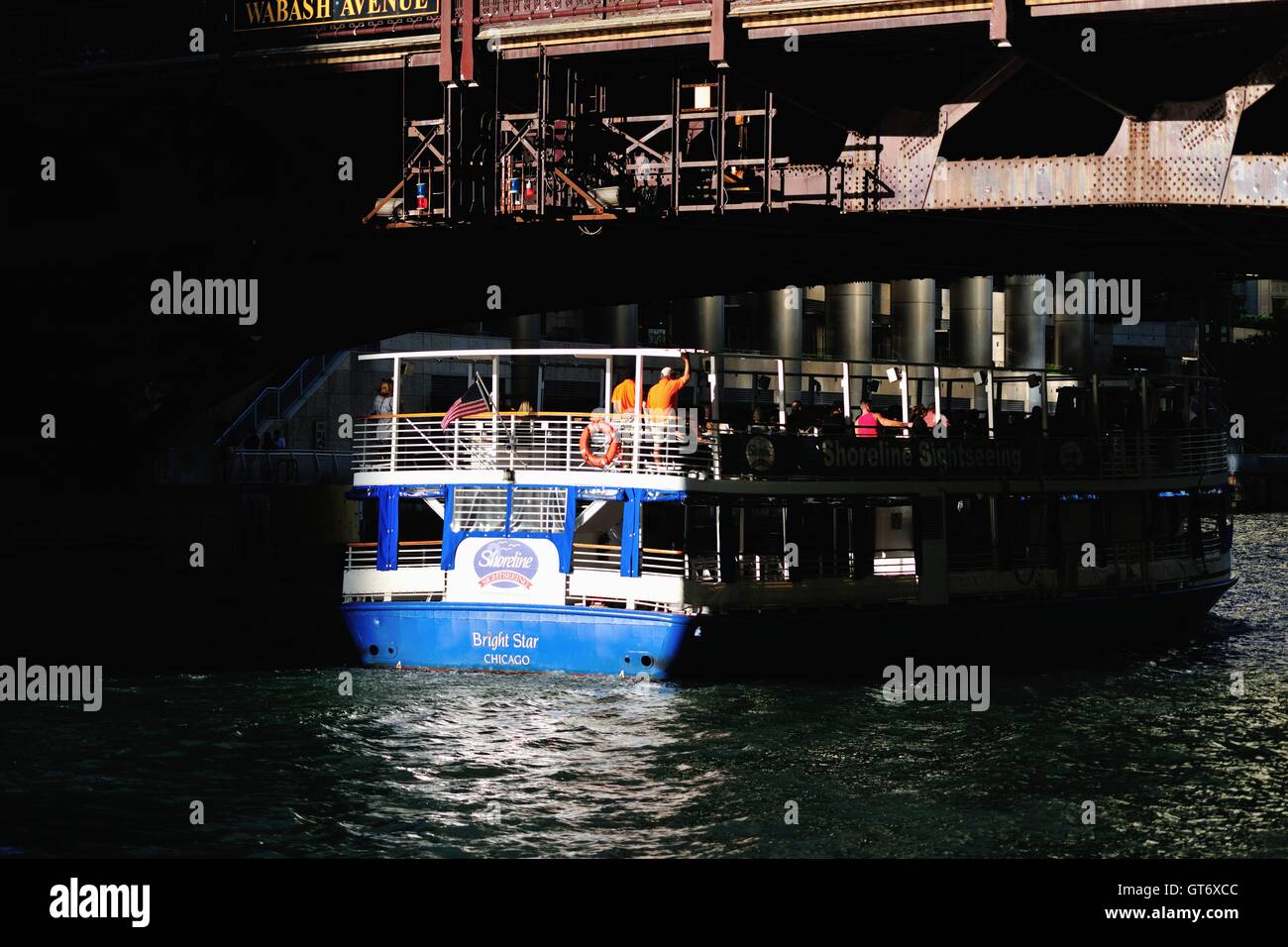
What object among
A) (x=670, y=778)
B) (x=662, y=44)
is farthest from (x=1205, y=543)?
(x=670, y=778)

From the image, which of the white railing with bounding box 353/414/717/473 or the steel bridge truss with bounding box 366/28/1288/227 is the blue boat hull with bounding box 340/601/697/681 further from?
the steel bridge truss with bounding box 366/28/1288/227

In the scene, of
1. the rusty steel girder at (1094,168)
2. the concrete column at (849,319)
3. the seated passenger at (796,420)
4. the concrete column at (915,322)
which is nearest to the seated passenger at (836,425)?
the seated passenger at (796,420)

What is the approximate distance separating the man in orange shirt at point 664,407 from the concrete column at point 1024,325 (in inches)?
2619

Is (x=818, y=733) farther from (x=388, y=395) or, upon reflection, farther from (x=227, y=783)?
(x=388, y=395)

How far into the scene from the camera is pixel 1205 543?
36.3 meters

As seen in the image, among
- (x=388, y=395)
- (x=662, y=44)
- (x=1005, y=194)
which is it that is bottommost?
(x=388, y=395)

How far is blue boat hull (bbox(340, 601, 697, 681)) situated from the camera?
85.7ft

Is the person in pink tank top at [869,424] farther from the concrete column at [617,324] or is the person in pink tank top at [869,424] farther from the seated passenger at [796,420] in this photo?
the concrete column at [617,324]

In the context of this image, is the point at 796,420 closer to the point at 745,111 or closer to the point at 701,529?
the point at 701,529

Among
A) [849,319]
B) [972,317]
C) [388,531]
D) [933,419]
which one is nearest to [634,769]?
[388,531]

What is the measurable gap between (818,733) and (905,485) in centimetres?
710

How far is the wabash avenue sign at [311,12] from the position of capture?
30.4m

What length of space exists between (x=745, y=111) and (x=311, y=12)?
852cm
